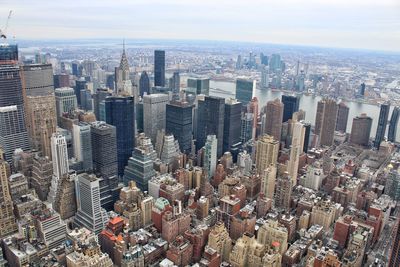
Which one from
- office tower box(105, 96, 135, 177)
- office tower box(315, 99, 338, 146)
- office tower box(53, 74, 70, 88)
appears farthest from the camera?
office tower box(53, 74, 70, 88)

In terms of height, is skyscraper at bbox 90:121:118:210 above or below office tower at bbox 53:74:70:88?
below

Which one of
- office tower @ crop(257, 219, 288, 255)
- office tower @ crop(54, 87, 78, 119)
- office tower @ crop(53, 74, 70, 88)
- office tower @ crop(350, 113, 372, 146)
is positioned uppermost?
office tower @ crop(53, 74, 70, 88)

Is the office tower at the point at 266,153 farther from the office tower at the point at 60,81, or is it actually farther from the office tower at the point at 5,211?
the office tower at the point at 60,81

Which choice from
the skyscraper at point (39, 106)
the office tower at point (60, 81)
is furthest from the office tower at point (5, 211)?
the office tower at point (60, 81)

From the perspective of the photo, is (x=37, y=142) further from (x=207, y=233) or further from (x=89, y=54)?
(x=89, y=54)

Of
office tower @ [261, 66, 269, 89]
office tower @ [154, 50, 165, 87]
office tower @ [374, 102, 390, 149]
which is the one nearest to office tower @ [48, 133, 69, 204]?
office tower @ [154, 50, 165, 87]

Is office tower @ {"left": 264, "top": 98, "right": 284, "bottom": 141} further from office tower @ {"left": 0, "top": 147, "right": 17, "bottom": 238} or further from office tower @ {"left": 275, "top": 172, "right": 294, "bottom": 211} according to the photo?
office tower @ {"left": 0, "top": 147, "right": 17, "bottom": 238}

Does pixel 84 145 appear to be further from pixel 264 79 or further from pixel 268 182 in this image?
pixel 264 79
